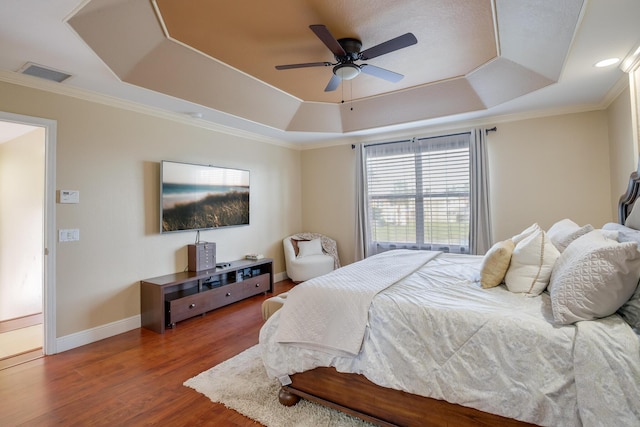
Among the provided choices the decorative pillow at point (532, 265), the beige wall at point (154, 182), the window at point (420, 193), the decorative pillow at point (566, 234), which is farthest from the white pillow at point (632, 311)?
the window at point (420, 193)

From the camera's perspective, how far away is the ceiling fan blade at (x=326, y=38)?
2105 millimetres

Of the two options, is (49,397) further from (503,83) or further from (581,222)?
(581,222)

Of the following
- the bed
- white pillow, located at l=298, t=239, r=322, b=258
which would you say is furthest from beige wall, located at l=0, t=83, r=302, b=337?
the bed

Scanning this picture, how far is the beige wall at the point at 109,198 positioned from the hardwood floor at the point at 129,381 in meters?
0.46

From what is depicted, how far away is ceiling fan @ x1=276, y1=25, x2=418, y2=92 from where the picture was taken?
226 centimetres

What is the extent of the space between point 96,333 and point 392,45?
3876 mm

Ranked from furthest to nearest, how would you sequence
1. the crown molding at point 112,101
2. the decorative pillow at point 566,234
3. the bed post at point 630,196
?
the crown molding at point 112,101, the bed post at point 630,196, the decorative pillow at point 566,234

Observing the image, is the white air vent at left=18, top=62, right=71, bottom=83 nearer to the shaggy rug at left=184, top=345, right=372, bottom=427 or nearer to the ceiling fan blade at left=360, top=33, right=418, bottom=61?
the ceiling fan blade at left=360, top=33, right=418, bottom=61

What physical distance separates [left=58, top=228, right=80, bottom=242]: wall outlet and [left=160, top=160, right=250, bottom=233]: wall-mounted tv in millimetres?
820

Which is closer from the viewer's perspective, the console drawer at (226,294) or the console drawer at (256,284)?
the console drawer at (226,294)

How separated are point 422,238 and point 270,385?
3.41 metres

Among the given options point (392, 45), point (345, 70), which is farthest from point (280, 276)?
point (392, 45)

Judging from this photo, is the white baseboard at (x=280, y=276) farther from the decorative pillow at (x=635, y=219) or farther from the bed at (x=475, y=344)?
the decorative pillow at (x=635, y=219)

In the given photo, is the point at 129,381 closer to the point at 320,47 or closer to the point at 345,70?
the point at 345,70
